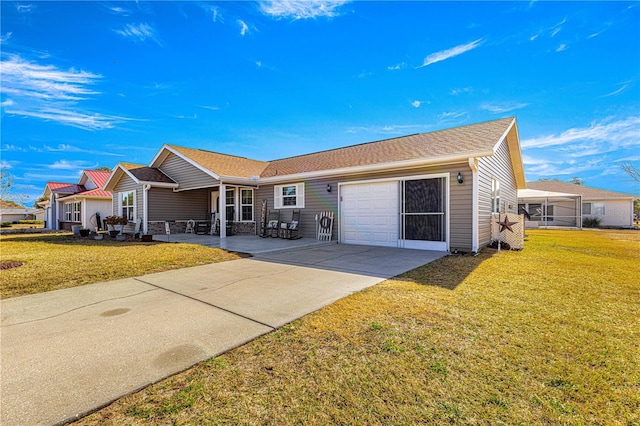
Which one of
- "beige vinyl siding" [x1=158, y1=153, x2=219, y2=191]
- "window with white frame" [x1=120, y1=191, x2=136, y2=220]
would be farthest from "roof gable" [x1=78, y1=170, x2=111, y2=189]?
"beige vinyl siding" [x1=158, y1=153, x2=219, y2=191]

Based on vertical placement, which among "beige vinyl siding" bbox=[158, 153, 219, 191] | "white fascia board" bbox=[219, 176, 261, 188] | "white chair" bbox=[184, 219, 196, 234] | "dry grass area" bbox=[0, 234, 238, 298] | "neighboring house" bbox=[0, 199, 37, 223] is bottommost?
"dry grass area" bbox=[0, 234, 238, 298]

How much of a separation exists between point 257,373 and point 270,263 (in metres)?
4.66

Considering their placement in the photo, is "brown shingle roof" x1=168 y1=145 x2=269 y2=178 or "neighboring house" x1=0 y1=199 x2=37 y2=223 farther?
"neighboring house" x1=0 y1=199 x2=37 y2=223

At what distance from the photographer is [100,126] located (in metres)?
23.5

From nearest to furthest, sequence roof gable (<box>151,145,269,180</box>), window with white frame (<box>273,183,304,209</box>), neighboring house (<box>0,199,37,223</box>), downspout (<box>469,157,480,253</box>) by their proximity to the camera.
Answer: downspout (<box>469,157,480,253</box>) → window with white frame (<box>273,183,304,209</box>) → roof gable (<box>151,145,269,180</box>) → neighboring house (<box>0,199,37,223</box>)

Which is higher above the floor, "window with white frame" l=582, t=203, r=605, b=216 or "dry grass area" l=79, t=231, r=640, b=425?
"window with white frame" l=582, t=203, r=605, b=216

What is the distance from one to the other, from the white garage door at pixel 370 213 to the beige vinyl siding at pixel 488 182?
8.15ft

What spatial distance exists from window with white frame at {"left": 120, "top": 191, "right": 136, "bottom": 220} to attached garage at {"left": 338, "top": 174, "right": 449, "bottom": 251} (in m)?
11.9

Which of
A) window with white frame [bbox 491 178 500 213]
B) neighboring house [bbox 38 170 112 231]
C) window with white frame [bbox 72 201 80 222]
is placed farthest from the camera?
window with white frame [bbox 72 201 80 222]

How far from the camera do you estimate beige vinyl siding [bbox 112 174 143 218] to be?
14292 mm

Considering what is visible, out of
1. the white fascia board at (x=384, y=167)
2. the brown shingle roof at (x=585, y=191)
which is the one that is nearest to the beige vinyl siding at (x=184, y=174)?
the white fascia board at (x=384, y=167)

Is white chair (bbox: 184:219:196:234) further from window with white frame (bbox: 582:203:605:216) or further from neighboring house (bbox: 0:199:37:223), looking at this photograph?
neighboring house (bbox: 0:199:37:223)

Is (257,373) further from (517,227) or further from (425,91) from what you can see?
(425,91)

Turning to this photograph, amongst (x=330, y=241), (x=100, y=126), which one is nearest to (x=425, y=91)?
(x=330, y=241)
